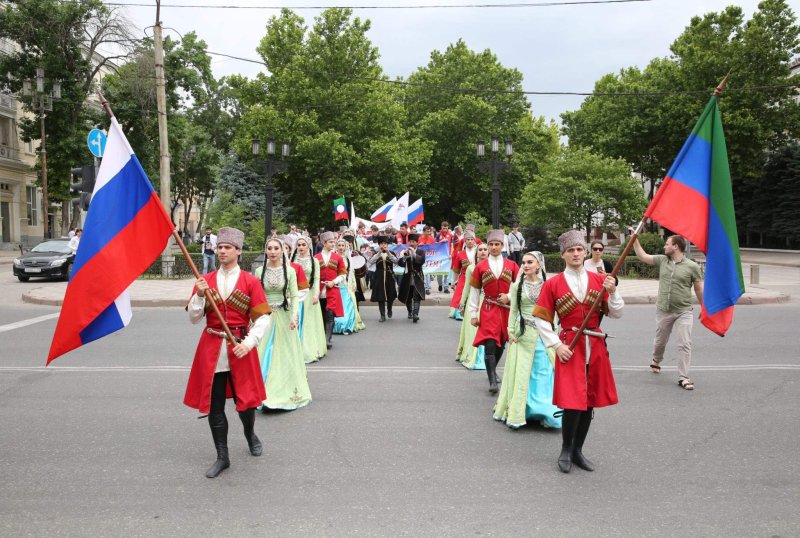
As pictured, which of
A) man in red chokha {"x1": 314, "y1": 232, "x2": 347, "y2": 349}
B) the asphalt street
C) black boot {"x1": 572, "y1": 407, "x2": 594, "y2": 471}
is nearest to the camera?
the asphalt street

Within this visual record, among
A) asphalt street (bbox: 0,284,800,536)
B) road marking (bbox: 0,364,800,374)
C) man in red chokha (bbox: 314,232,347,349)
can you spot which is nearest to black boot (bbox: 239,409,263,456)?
asphalt street (bbox: 0,284,800,536)

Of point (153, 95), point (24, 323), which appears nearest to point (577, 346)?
point (24, 323)

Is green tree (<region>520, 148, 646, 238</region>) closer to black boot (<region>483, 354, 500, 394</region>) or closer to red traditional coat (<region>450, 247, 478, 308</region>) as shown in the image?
red traditional coat (<region>450, 247, 478, 308</region>)

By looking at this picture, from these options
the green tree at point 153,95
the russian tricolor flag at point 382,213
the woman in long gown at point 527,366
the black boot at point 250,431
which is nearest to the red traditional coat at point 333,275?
the woman in long gown at point 527,366

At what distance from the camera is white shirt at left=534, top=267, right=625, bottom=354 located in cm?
483

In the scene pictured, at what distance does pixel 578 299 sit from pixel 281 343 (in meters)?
3.22

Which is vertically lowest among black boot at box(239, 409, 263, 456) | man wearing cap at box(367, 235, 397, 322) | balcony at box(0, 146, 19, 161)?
black boot at box(239, 409, 263, 456)

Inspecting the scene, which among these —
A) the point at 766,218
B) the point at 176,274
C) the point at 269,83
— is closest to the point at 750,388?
the point at 176,274

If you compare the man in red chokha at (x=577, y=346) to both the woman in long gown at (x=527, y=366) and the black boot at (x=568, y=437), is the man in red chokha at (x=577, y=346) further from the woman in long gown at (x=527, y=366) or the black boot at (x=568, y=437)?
the woman in long gown at (x=527, y=366)

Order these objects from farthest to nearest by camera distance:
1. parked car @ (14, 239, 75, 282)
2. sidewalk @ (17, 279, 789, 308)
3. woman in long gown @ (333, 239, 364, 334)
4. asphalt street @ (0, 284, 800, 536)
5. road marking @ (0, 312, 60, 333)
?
parked car @ (14, 239, 75, 282), sidewalk @ (17, 279, 789, 308), road marking @ (0, 312, 60, 333), woman in long gown @ (333, 239, 364, 334), asphalt street @ (0, 284, 800, 536)

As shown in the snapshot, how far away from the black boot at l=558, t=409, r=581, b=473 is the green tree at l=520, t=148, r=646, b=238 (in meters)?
23.6

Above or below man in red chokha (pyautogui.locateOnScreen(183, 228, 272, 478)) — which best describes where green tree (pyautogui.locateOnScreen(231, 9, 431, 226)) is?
above

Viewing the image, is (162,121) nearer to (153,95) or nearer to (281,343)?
(153,95)

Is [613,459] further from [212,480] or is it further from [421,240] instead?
[421,240]
